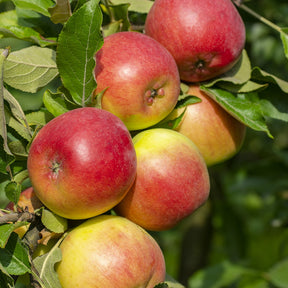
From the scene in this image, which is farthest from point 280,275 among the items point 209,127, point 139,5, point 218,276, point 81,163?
point 81,163

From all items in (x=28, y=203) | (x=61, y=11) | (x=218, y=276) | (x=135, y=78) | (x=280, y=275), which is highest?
(x=61, y=11)

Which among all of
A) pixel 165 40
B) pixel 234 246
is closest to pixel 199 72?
pixel 165 40

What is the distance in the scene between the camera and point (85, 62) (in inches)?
39.5

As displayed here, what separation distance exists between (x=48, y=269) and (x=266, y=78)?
723mm

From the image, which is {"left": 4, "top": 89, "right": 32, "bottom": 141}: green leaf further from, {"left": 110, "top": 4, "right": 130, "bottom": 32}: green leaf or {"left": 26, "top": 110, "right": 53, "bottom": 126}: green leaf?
{"left": 110, "top": 4, "right": 130, "bottom": 32}: green leaf

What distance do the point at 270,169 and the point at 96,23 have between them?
212cm

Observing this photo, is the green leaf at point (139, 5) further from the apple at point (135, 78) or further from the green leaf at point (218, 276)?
the green leaf at point (218, 276)

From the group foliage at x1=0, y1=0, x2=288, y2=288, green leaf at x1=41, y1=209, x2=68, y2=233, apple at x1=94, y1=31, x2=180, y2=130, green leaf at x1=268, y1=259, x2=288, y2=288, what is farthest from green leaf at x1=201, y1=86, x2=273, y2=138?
green leaf at x1=268, y1=259, x2=288, y2=288

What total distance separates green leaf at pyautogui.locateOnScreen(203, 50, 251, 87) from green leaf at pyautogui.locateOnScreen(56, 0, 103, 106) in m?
0.36

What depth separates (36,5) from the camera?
1127 mm

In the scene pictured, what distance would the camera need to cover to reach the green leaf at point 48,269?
921mm

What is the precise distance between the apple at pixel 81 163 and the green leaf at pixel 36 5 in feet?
1.08

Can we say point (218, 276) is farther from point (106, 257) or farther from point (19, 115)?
point (19, 115)

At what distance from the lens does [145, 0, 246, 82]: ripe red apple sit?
3.69 ft
